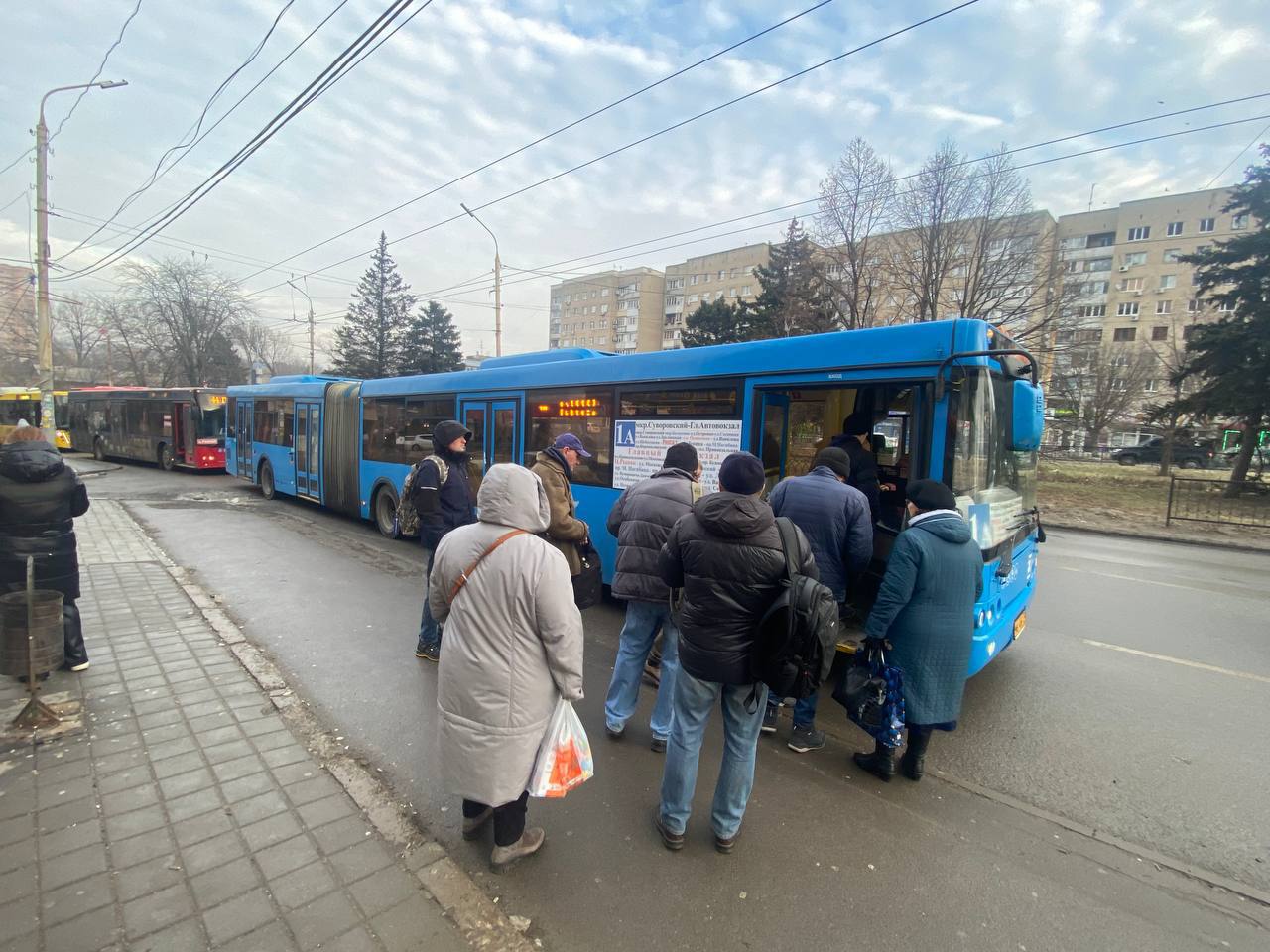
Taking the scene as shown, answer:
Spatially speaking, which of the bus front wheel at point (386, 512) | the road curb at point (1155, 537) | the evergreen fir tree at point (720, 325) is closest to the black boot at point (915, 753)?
the bus front wheel at point (386, 512)

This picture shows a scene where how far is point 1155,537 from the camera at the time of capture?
13.2m

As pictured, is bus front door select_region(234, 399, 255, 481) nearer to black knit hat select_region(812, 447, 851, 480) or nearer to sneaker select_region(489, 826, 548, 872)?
black knit hat select_region(812, 447, 851, 480)

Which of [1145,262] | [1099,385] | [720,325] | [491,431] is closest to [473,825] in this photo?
[491,431]

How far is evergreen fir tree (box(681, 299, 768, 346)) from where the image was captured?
32.5 m

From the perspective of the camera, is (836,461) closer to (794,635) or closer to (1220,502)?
(794,635)

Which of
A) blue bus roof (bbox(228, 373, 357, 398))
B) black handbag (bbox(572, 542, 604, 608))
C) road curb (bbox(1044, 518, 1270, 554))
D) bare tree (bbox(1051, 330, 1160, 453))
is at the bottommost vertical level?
road curb (bbox(1044, 518, 1270, 554))

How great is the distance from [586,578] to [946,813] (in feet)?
8.46

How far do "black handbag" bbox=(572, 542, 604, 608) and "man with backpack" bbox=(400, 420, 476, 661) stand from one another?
4.05ft

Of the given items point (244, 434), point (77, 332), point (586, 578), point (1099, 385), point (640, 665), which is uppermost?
point (77, 332)

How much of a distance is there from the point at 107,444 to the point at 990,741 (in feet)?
105

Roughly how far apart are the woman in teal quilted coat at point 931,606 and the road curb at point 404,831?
228 centimetres

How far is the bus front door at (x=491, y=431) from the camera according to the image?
7.94 m

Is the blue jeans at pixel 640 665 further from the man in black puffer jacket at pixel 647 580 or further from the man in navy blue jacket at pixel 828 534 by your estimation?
the man in navy blue jacket at pixel 828 534

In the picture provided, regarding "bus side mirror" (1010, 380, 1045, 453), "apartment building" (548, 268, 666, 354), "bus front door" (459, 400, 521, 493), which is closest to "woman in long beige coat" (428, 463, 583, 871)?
"bus side mirror" (1010, 380, 1045, 453)
